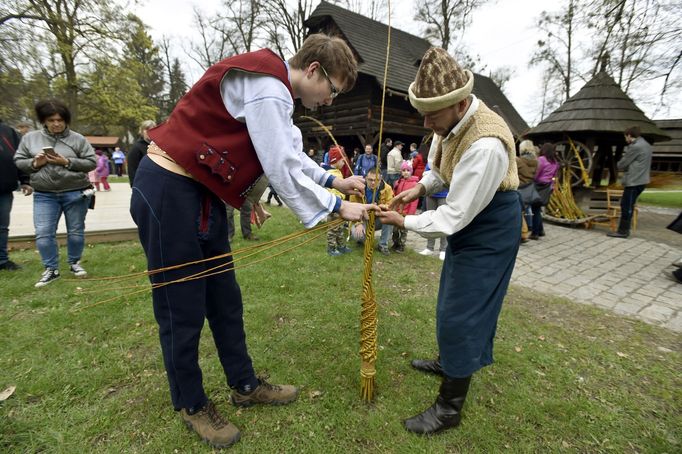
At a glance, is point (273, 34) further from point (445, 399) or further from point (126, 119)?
point (445, 399)

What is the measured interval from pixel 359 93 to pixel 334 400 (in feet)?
44.7

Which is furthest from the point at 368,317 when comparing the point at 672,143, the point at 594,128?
the point at 672,143

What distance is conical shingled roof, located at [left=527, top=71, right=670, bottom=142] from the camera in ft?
27.0

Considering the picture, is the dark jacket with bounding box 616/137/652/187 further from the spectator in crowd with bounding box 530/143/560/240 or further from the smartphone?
the smartphone

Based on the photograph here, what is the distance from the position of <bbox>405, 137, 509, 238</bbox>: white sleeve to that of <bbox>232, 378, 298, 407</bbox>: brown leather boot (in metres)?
1.46

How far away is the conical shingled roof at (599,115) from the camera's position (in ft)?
27.0

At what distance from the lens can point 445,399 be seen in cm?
200

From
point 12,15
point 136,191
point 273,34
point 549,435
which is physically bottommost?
point 549,435

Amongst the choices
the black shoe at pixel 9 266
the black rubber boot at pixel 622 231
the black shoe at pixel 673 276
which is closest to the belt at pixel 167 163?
the black shoe at pixel 9 266

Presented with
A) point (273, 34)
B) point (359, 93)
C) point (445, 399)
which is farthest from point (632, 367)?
point (273, 34)

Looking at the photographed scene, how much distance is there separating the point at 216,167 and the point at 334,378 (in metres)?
1.77

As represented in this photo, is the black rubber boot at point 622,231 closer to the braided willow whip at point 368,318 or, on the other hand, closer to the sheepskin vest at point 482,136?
the sheepskin vest at point 482,136

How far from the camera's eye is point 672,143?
1670 centimetres

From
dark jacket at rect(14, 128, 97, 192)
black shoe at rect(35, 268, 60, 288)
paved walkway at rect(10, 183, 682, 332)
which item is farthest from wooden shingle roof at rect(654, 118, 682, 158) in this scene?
black shoe at rect(35, 268, 60, 288)
